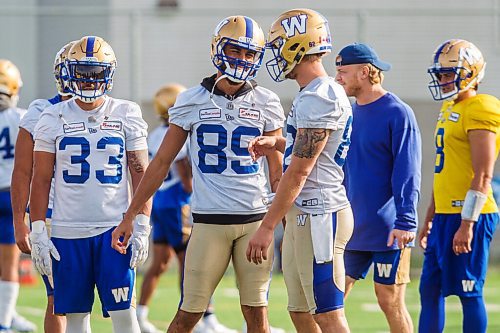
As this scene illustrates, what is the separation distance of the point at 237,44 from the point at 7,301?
3183 mm

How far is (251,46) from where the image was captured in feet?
18.9

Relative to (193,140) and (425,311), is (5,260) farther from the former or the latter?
(425,311)

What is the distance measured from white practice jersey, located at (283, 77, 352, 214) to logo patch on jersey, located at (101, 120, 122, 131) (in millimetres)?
945

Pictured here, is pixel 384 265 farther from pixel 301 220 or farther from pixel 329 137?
pixel 329 137

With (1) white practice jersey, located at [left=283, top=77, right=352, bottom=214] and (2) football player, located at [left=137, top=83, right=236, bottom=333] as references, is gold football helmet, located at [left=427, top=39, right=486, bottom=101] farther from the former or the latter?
(2) football player, located at [left=137, top=83, right=236, bottom=333]

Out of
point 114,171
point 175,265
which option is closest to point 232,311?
point 175,265

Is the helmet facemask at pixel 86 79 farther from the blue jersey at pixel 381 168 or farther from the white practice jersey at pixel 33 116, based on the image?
the blue jersey at pixel 381 168

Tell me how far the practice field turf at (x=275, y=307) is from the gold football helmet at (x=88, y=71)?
3.22m

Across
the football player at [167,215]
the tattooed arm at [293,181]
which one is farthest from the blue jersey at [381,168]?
the football player at [167,215]

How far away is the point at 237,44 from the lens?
5.75 metres

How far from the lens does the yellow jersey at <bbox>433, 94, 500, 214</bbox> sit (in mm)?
6215

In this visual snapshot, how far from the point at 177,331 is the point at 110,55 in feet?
5.26

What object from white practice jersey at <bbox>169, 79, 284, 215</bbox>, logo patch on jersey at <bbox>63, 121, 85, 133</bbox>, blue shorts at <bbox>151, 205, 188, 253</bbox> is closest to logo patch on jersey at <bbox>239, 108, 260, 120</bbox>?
white practice jersey at <bbox>169, 79, 284, 215</bbox>

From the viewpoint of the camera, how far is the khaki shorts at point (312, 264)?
5.35 m
